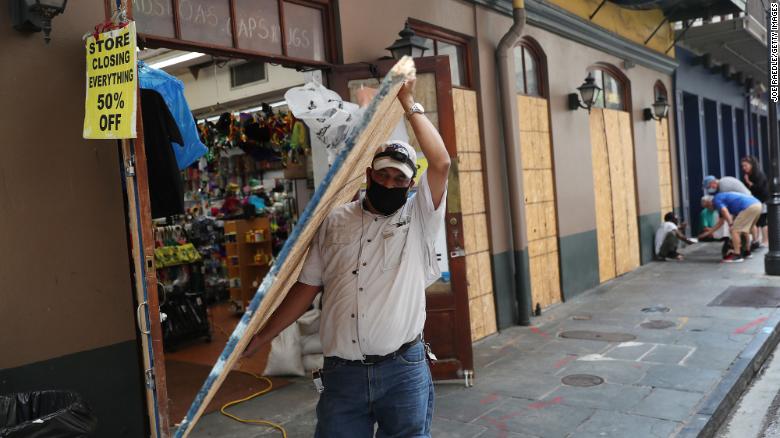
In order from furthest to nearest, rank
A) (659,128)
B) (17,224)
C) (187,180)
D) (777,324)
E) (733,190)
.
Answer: (659,128) → (733,190) → (187,180) → (777,324) → (17,224)

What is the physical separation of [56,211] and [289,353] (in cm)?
283

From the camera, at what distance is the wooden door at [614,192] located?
1124 cm

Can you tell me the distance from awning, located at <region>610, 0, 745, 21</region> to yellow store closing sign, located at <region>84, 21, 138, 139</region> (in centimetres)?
1094

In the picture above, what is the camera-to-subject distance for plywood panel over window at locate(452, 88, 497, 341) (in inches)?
300

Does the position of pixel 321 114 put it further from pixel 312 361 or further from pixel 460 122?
pixel 460 122

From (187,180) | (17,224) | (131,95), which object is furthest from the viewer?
(187,180)

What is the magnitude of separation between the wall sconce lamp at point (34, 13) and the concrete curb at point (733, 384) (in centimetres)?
492

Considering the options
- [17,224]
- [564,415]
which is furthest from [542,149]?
[17,224]

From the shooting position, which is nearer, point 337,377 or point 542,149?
point 337,377

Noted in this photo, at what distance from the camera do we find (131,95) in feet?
11.8

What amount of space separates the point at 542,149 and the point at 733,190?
6.41 meters

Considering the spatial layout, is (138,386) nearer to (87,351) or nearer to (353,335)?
(87,351)

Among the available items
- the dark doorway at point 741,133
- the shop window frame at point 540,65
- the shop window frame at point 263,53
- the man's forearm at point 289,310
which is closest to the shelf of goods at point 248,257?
the shop window frame at point 263,53

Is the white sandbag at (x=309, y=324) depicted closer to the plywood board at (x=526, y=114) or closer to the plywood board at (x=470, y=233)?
the plywood board at (x=470, y=233)
